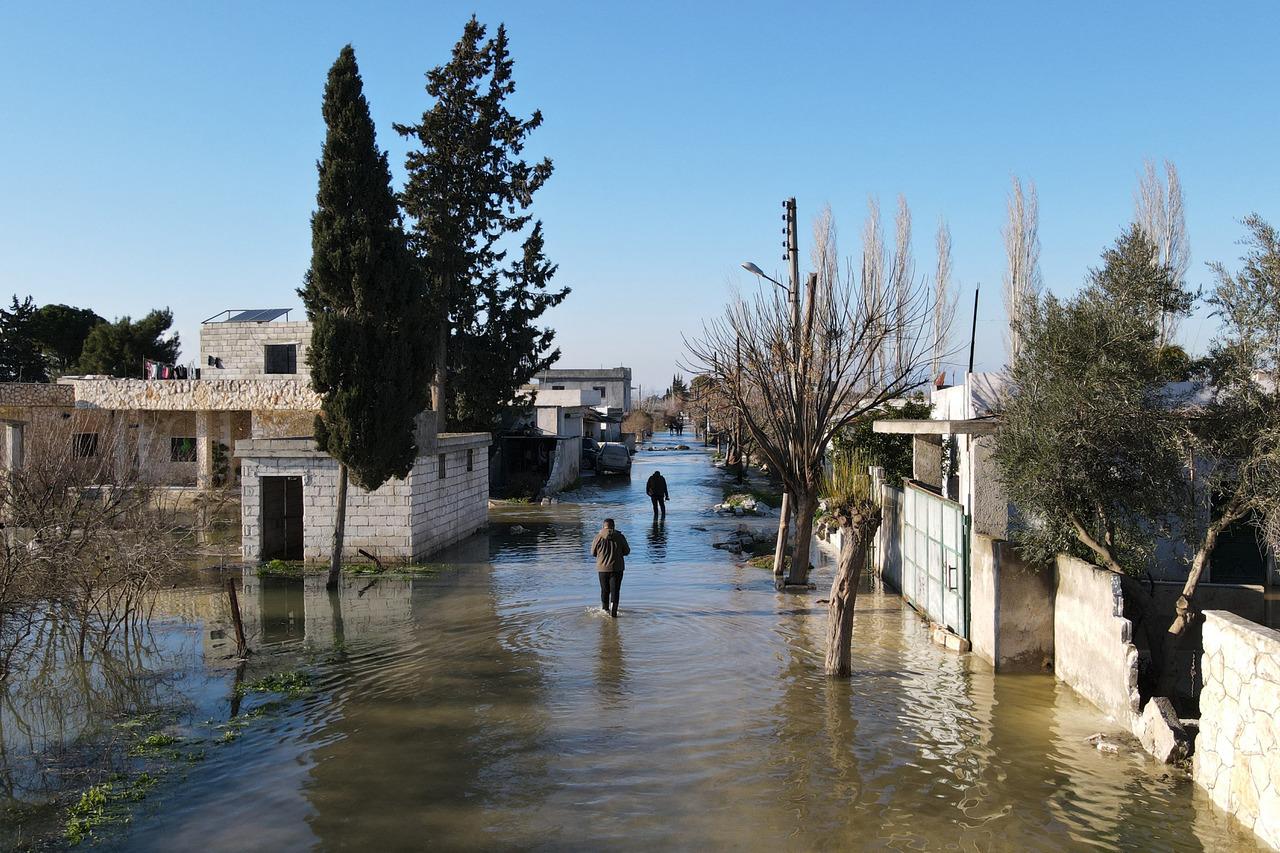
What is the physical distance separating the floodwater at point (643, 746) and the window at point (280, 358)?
73.9ft

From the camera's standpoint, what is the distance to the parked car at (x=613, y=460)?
47.3 m

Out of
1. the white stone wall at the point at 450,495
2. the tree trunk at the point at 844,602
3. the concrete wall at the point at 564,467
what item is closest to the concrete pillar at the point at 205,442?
the concrete wall at the point at 564,467

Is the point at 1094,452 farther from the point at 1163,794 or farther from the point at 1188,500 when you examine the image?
the point at 1163,794

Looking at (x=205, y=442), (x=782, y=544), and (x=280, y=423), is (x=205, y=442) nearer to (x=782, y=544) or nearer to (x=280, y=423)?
(x=280, y=423)

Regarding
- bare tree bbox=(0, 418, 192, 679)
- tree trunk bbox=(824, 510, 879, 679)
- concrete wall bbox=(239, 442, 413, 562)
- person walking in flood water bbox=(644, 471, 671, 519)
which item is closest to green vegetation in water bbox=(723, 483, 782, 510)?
person walking in flood water bbox=(644, 471, 671, 519)

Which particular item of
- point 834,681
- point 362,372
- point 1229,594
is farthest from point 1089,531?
point 362,372

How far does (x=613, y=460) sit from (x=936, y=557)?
113 ft

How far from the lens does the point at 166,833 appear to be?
6922 millimetres

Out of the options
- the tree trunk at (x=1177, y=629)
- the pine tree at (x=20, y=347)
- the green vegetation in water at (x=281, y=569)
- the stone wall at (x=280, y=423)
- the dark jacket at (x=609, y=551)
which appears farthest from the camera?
the pine tree at (x=20, y=347)

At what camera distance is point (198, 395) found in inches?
1293

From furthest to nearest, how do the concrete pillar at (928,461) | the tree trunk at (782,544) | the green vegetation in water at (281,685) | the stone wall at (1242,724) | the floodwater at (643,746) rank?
the tree trunk at (782,544), the concrete pillar at (928,461), the green vegetation in water at (281,685), the floodwater at (643,746), the stone wall at (1242,724)

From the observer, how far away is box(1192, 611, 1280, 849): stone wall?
21.1 feet

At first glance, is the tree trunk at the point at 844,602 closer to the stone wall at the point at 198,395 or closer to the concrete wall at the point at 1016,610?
the concrete wall at the point at 1016,610

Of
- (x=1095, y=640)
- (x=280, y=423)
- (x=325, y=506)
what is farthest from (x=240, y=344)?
(x=1095, y=640)
